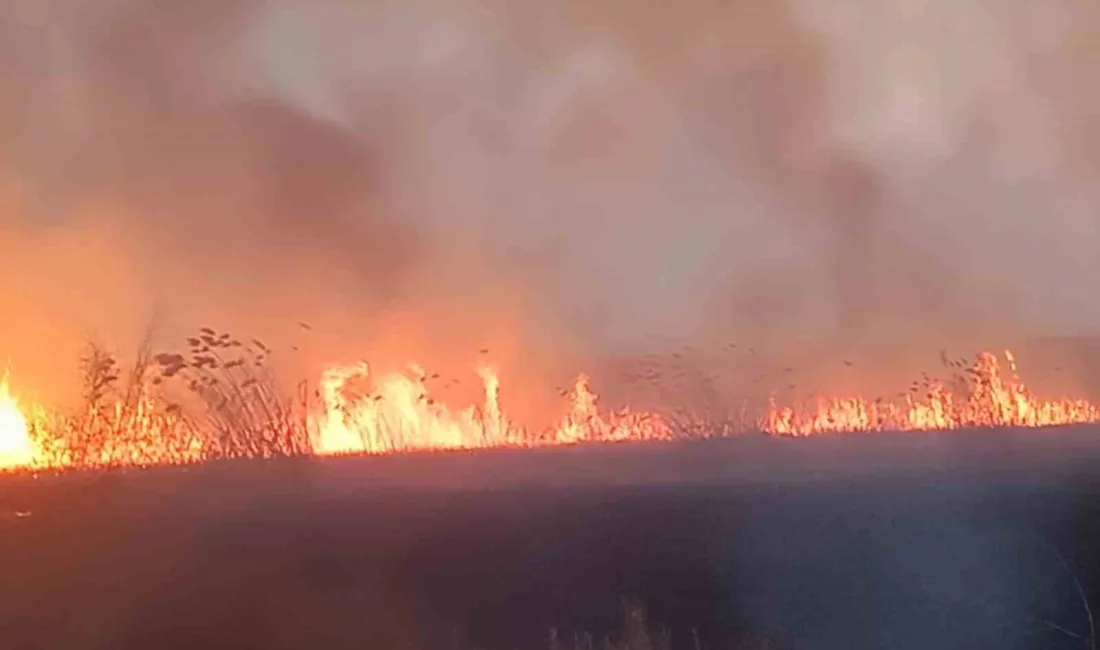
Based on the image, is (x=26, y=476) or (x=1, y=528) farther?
(x=26, y=476)

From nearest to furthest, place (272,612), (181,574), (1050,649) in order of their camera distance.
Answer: (1050,649) → (272,612) → (181,574)

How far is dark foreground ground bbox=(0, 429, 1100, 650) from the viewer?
46.5 ft

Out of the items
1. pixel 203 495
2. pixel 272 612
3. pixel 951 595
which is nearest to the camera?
pixel 951 595

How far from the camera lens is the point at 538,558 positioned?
55.0 feet

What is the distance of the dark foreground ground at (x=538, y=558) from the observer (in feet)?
46.5

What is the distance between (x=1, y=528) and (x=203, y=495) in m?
3.71

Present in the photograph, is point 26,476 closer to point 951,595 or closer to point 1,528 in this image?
point 1,528

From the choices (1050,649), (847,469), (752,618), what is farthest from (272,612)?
(847,469)

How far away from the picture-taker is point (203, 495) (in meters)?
19.9

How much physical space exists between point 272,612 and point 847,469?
543 inches

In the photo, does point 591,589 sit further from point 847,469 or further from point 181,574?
point 847,469

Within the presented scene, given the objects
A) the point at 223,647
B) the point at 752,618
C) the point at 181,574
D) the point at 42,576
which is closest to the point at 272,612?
the point at 223,647

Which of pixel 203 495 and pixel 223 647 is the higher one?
pixel 203 495

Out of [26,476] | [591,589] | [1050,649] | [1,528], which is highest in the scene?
[26,476]
